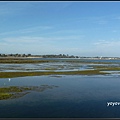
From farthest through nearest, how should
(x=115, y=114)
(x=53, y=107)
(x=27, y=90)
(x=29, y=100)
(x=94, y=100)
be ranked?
(x=27, y=90) → (x=29, y=100) → (x=94, y=100) → (x=53, y=107) → (x=115, y=114)

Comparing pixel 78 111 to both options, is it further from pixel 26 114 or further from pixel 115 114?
pixel 26 114

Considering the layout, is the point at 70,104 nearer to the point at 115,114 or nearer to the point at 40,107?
the point at 40,107

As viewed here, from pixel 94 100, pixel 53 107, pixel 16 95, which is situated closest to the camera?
pixel 53 107

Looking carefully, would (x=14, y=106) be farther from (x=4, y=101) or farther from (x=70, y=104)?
(x=70, y=104)

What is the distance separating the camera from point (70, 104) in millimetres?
5656

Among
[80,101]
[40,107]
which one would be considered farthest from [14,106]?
[80,101]

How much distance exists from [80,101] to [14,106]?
5.86 ft

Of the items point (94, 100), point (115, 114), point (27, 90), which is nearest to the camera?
point (115, 114)

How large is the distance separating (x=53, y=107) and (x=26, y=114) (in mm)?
773

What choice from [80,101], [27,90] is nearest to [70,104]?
[80,101]

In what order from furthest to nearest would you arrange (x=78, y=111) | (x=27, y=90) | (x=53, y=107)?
1. (x=27, y=90)
2. (x=53, y=107)
3. (x=78, y=111)

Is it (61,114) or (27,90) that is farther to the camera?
(27,90)

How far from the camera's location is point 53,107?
553 cm

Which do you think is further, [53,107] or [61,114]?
[53,107]
